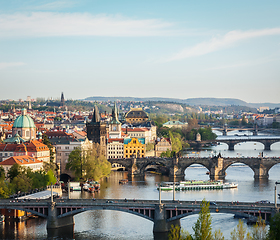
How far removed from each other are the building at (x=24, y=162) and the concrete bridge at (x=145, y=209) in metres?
15.0

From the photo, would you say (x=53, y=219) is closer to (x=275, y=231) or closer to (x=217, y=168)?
(x=275, y=231)

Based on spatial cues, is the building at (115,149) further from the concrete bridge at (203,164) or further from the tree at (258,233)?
the tree at (258,233)

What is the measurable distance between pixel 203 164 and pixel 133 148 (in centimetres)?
1973

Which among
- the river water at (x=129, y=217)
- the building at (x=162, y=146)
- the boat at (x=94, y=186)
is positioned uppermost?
the building at (x=162, y=146)

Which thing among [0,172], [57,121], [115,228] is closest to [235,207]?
[115,228]

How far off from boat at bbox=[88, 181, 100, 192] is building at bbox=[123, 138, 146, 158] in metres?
28.3

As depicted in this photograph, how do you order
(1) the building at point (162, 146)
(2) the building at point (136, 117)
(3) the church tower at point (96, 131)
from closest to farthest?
1. (3) the church tower at point (96, 131)
2. (1) the building at point (162, 146)
3. (2) the building at point (136, 117)

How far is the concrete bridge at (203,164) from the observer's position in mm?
90125

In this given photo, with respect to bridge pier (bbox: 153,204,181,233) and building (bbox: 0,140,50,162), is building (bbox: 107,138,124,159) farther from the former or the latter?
bridge pier (bbox: 153,204,181,233)

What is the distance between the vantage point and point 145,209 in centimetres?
5112

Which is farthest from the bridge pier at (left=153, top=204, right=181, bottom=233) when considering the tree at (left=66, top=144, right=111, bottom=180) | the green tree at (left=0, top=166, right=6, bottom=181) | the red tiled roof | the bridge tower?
the bridge tower

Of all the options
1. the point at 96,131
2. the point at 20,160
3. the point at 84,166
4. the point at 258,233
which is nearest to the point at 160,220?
the point at 258,233

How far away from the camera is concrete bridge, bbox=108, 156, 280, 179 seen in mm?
90125

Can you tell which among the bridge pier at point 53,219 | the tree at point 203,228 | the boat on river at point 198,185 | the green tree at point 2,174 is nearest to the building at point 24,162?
the green tree at point 2,174
